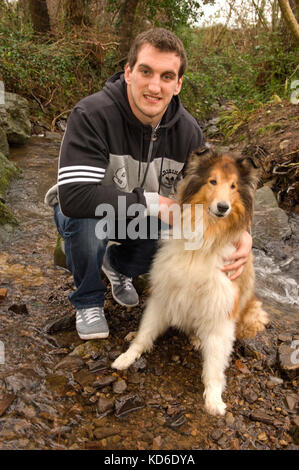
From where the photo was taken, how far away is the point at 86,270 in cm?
281

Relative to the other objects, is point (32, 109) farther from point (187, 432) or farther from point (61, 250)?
point (187, 432)

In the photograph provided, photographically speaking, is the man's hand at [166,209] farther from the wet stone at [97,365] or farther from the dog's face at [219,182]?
the wet stone at [97,365]

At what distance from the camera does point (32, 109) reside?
8766 millimetres

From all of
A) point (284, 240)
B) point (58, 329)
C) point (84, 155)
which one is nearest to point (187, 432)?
point (58, 329)

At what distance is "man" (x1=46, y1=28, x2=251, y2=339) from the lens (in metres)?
2.55

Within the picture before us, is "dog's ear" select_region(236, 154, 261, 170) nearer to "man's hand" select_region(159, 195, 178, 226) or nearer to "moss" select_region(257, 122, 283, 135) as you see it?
"man's hand" select_region(159, 195, 178, 226)

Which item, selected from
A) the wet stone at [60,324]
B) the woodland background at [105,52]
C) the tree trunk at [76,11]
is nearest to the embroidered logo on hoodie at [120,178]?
the wet stone at [60,324]

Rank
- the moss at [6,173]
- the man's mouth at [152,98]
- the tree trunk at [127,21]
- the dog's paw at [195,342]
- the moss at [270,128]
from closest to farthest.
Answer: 1. the man's mouth at [152,98]
2. the dog's paw at [195,342]
3. the moss at [6,173]
4. the moss at [270,128]
5. the tree trunk at [127,21]

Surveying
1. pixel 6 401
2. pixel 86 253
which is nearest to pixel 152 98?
pixel 86 253

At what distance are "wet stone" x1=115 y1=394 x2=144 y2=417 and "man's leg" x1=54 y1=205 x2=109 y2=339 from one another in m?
0.60

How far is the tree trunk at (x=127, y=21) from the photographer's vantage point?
32.3ft

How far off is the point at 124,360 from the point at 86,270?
0.70 metres

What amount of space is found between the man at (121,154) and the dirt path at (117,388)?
316mm

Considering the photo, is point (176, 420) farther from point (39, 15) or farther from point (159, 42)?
point (39, 15)
